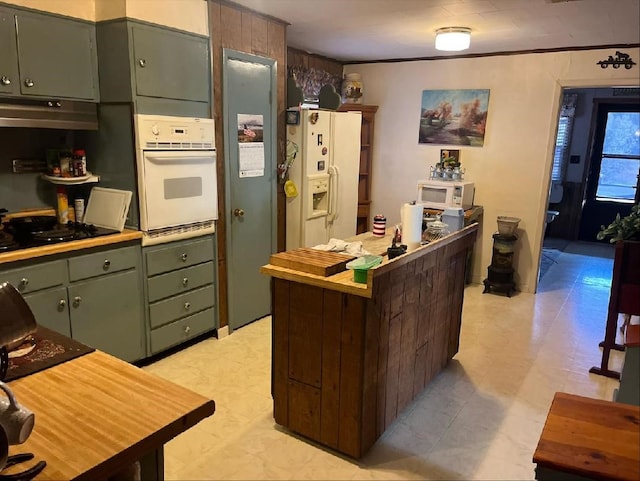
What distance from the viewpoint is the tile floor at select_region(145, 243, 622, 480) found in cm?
234

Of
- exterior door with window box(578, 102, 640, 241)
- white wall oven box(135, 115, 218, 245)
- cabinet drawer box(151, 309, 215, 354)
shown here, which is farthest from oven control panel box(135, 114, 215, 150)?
exterior door with window box(578, 102, 640, 241)

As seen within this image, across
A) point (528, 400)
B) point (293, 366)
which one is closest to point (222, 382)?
point (293, 366)

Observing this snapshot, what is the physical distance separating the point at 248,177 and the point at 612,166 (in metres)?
6.18

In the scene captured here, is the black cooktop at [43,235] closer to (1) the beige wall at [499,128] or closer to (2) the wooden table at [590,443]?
(2) the wooden table at [590,443]

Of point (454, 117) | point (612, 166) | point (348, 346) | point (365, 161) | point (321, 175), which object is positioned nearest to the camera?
point (348, 346)

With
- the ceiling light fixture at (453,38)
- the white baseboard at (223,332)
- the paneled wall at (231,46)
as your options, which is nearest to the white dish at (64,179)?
the paneled wall at (231,46)

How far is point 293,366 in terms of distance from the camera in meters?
2.43

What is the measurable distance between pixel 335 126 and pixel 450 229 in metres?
1.79

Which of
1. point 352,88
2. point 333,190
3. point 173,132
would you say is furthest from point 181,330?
point 352,88

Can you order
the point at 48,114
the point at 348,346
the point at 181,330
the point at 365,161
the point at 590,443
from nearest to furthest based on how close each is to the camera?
the point at 590,443
the point at 348,346
the point at 48,114
the point at 181,330
the point at 365,161

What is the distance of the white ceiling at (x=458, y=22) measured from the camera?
3.24 meters

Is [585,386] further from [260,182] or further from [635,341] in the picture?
[260,182]

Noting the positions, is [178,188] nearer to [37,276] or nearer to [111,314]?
[111,314]

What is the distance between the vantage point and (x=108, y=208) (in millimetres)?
3139
